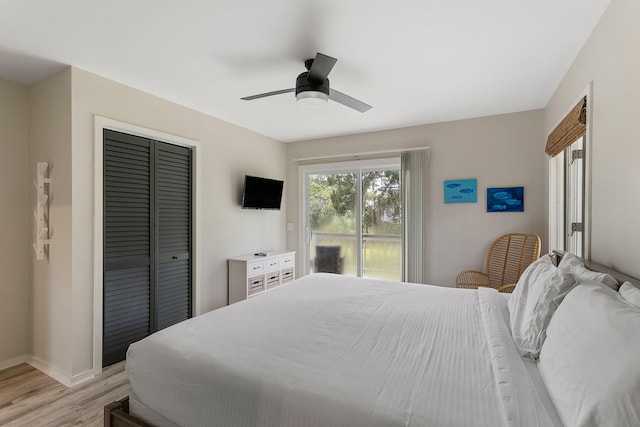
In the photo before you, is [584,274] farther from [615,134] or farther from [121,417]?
[121,417]

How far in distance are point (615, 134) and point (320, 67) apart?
174cm

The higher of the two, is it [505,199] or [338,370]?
[505,199]

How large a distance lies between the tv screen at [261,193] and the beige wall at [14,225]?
212 centimetres

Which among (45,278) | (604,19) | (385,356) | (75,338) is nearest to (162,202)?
(45,278)

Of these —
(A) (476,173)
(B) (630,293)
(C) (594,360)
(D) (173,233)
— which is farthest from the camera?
(A) (476,173)

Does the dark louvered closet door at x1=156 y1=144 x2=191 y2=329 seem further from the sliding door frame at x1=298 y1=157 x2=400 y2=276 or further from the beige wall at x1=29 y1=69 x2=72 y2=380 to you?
the sliding door frame at x1=298 y1=157 x2=400 y2=276

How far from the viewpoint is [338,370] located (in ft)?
4.10

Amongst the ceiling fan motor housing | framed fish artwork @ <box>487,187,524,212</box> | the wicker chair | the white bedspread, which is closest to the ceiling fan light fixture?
the ceiling fan motor housing

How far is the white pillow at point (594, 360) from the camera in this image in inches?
30.4

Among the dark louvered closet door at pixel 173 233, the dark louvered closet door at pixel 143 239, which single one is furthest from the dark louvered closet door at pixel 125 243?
the dark louvered closet door at pixel 173 233

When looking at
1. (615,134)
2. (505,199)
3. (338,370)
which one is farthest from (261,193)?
(615,134)

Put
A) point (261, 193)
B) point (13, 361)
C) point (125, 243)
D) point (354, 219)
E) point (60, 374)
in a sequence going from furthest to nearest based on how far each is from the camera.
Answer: point (354, 219) → point (261, 193) → point (125, 243) → point (13, 361) → point (60, 374)

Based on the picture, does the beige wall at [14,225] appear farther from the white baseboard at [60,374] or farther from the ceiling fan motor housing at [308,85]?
the ceiling fan motor housing at [308,85]

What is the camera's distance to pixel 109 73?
256 centimetres
